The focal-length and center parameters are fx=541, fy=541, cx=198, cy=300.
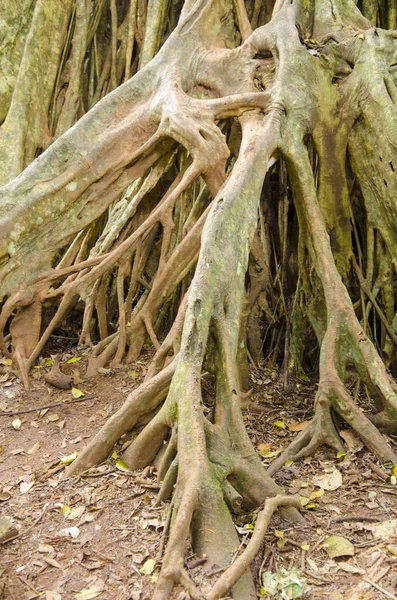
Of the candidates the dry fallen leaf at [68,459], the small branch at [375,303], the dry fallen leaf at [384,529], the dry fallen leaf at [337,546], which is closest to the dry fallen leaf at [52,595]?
the dry fallen leaf at [68,459]

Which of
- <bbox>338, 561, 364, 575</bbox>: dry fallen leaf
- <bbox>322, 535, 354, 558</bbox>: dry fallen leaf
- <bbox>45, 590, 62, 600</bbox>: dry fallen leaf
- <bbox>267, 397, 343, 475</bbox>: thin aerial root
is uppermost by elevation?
<bbox>45, 590, 62, 600</bbox>: dry fallen leaf

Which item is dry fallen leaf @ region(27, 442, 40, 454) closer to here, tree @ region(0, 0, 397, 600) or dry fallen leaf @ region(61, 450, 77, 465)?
dry fallen leaf @ region(61, 450, 77, 465)

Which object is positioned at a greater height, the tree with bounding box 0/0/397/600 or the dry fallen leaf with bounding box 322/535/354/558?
the tree with bounding box 0/0/397/600

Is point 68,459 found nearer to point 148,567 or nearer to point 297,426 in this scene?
point 148,567

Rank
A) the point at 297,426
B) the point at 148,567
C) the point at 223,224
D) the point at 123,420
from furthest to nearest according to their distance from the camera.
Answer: the point at 297,426
the point at 223,224
the point at 123,420
the point at 148,567

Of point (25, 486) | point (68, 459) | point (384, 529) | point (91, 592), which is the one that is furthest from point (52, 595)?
point (384, 529)

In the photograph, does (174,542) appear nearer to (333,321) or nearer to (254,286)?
(333,321)

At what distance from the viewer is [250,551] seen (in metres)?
2.25

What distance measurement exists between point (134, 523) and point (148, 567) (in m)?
0.34

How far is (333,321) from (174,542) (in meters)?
1.99

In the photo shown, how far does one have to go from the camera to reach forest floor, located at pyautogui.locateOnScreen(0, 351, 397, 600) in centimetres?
226

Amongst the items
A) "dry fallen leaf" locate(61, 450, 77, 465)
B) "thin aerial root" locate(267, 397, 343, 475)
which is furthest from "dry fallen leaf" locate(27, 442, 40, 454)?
"thin aerial root" locate(267, 397, 343, 475)

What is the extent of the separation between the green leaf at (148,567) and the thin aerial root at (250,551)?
328 mm

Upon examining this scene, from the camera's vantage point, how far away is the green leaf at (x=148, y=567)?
7.54ft
